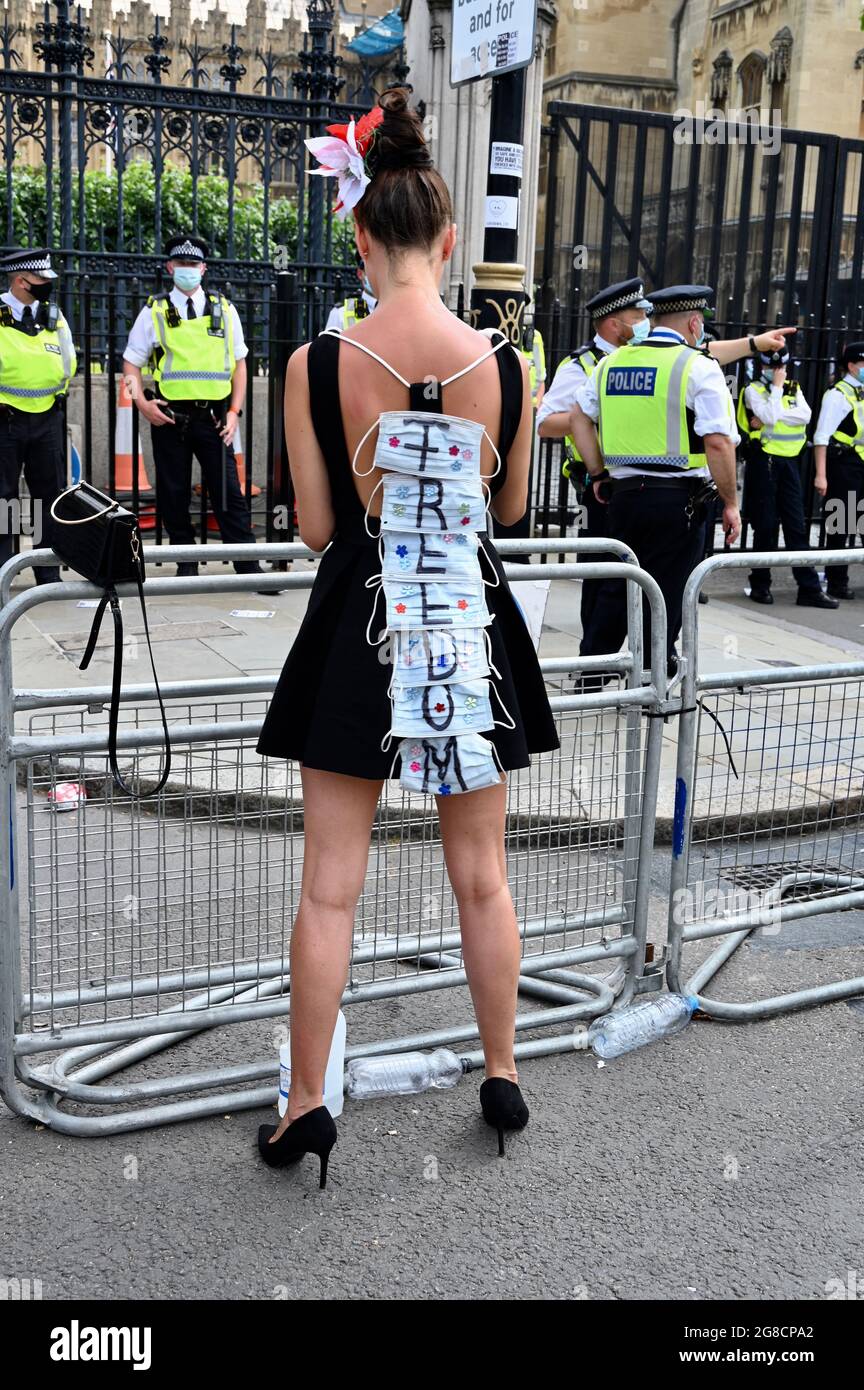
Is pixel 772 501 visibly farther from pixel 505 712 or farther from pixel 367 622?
pixel 367 622

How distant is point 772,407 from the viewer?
10.7 metres

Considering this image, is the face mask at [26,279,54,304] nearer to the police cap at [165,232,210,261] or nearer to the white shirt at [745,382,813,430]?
the police cap at [165,232,210,261]

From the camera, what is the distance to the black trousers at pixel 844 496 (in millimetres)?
11336

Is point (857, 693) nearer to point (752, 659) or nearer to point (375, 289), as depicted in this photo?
point (375, 289)

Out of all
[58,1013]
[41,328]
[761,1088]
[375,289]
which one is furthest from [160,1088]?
[41,328]

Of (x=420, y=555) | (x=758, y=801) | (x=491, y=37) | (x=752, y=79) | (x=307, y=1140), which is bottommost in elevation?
(x=307, y=1140)

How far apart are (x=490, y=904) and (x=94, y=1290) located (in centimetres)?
114

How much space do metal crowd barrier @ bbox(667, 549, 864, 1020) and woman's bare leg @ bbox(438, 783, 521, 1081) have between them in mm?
926

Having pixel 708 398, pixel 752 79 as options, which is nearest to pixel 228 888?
pixel 708 398

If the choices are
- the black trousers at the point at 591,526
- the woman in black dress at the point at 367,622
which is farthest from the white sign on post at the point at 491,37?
the woman in black dress at the point at 367,622

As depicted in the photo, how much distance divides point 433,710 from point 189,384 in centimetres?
671

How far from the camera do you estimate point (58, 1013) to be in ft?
12.2

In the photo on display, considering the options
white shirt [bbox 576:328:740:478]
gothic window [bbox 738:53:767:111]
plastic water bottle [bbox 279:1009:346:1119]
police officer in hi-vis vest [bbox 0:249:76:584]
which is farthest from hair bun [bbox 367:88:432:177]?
gothic window [bbox 738:53:767:111]
